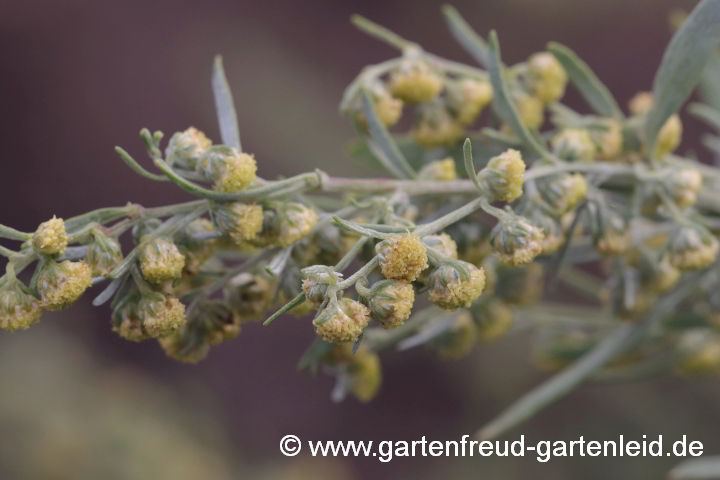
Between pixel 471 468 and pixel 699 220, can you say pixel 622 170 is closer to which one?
pixel 699 220

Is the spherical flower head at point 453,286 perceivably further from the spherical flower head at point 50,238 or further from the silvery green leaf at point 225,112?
the spherical flower head at point 50,238

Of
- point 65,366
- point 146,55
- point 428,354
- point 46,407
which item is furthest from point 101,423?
point 146,55

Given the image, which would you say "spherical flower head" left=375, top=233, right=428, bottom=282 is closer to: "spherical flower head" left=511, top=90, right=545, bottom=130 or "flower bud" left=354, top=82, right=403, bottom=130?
"flower bud" left=354, top=82, right=403, bottom=130

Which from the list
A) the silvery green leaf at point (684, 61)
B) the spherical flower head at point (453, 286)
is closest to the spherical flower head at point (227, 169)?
the spherical flower head at point (453, 286)

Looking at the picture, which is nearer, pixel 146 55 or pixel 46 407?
pixel 46 407

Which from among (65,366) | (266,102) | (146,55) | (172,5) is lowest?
(65,366)

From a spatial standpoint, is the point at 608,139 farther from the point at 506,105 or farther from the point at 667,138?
the point at 506,105

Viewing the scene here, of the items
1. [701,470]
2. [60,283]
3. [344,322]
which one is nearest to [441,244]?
[344,322]
